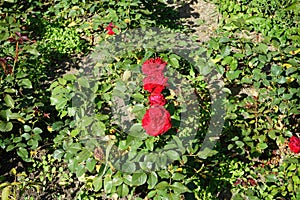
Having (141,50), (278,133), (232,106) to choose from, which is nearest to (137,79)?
(141,50)

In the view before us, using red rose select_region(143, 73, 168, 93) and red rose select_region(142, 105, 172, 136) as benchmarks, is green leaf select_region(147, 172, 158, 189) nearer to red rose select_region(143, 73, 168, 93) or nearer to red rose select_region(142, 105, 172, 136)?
red rose select_region(142, 105, 172, 136)

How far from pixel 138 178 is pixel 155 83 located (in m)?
0.48

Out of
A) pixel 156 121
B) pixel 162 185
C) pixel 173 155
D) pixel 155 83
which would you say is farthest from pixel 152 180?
pixel 155 83

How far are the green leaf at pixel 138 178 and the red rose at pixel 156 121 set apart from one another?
8.2 inches

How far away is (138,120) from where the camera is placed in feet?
6.61

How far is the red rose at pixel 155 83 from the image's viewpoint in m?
1.98

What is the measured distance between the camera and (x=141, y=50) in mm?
2830

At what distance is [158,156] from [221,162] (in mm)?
940

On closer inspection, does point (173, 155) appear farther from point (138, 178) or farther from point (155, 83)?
point (155, 83)

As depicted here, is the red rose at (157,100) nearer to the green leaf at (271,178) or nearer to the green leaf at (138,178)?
the green leaf at (138,178)

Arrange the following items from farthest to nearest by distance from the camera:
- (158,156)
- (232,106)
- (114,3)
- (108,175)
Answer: (114,3)
(232,106)
(108,175)
(158,156)

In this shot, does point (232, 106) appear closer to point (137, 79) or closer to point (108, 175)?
point (137, 79)

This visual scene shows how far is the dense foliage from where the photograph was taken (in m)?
2.04

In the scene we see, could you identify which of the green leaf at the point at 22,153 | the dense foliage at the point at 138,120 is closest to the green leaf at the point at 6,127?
the dense foliage at the point at 138,120
